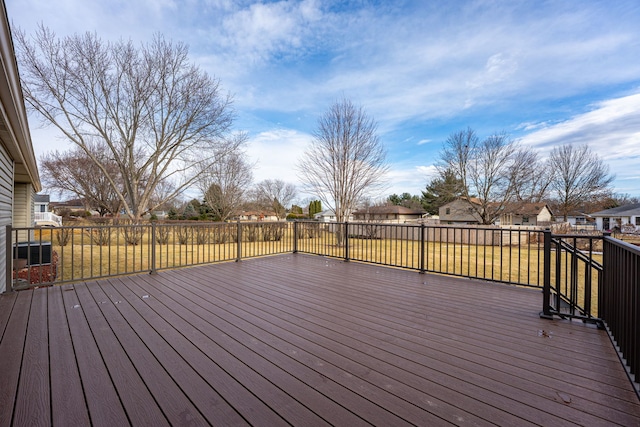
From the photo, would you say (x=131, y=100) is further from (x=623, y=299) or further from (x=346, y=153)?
(x=623, y=299)

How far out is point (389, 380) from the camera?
1.74 meters

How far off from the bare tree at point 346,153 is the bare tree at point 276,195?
18.9m

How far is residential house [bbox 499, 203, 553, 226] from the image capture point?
2186 cm

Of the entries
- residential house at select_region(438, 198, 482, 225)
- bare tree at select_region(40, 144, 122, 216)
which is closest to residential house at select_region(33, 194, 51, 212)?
bare tree at select_region(40, 144, 122, 216)

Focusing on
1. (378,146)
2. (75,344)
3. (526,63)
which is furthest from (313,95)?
(75,344)

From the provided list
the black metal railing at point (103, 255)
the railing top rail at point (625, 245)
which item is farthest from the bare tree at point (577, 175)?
the railing top rail at point (625, 245)

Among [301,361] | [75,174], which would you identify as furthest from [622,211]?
[75,174]

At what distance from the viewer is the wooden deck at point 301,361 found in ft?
4.77

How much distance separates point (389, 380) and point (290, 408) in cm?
64

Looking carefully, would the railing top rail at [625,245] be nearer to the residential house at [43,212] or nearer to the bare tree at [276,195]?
the residential house at [43,212]

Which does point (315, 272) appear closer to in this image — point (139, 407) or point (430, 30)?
point (139, 407)

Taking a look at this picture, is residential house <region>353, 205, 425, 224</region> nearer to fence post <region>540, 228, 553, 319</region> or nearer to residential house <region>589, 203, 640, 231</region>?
residential house <region>589, 203, 640, 231</region>

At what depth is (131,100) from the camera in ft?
35.7

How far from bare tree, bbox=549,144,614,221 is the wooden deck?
29.7m
